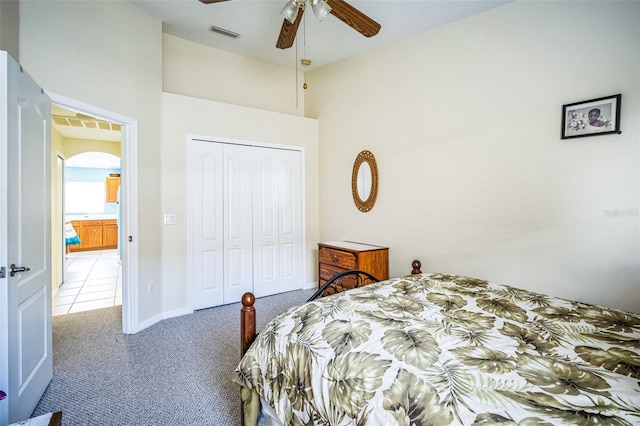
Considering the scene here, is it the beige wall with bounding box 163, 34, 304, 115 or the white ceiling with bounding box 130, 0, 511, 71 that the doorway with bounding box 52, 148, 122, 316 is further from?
the white ceiling with bounding box 130, 0, 511, 71

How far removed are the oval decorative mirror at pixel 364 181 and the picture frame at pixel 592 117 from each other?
1851 millimetres

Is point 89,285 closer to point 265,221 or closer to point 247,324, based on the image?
point 265,221

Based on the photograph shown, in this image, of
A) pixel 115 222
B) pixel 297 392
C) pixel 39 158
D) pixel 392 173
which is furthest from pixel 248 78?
pixel 115 222

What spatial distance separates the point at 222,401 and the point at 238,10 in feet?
11.3

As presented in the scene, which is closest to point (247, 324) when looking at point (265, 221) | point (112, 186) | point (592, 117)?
point (265, 221)

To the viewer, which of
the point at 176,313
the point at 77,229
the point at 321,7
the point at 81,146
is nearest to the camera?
the point at 321,7

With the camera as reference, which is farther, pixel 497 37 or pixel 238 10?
pixel 238 10

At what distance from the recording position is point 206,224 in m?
3.74

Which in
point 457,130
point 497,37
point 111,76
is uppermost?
point 497,37

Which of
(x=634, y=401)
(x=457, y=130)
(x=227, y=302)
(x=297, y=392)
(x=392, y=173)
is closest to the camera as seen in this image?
(x=634, y=401)

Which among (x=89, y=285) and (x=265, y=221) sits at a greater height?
(x=265, y=221)

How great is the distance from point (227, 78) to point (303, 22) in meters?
1.44

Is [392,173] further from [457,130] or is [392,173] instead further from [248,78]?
[248,78]

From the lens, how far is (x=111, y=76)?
2.82 meters
